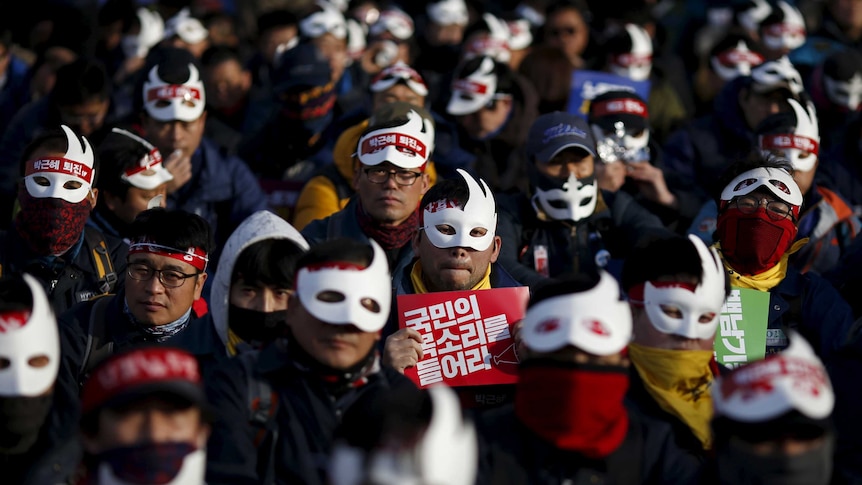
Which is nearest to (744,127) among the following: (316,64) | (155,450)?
(316,64)

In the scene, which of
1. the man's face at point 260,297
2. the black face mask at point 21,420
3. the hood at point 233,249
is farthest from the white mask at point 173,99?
the black face mask at point 21,420

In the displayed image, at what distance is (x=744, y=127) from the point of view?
1049 centimetres

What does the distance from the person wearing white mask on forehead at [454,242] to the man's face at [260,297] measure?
858 millimetres

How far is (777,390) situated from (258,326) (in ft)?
8.14

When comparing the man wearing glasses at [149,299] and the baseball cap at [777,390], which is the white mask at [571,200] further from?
the baseball cap at [777,390]

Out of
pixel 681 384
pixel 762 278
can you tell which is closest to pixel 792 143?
pixel 762 278

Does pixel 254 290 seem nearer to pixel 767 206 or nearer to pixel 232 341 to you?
pixel 232 341

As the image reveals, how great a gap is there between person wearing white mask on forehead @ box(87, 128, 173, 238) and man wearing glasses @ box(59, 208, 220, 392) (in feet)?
4.36

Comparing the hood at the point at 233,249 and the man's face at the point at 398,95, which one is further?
the man's face at the point at 398,95

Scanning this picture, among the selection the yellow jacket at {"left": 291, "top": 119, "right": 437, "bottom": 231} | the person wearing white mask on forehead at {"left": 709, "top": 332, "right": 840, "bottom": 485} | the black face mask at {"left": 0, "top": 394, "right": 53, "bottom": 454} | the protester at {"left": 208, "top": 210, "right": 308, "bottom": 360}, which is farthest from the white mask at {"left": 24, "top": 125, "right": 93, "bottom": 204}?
the person wearing white mask on forehead at {"left": 709, "top": 332, "right": 840, "bottom": 485}

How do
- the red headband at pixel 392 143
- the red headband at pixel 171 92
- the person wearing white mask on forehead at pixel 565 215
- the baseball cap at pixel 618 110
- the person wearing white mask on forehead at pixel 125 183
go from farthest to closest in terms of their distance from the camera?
1. the baseball cap at pixel 618 110
2. the red headband at pixel 171 92
3. the person wearing white mask on forehead at pixel 125 183
4. the person wearing white mask on forehead at pixel 565 215
5. the red headband at pixel 392 143

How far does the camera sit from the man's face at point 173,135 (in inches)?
368

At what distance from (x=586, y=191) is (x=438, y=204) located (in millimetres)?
1654

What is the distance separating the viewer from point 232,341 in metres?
6.06
